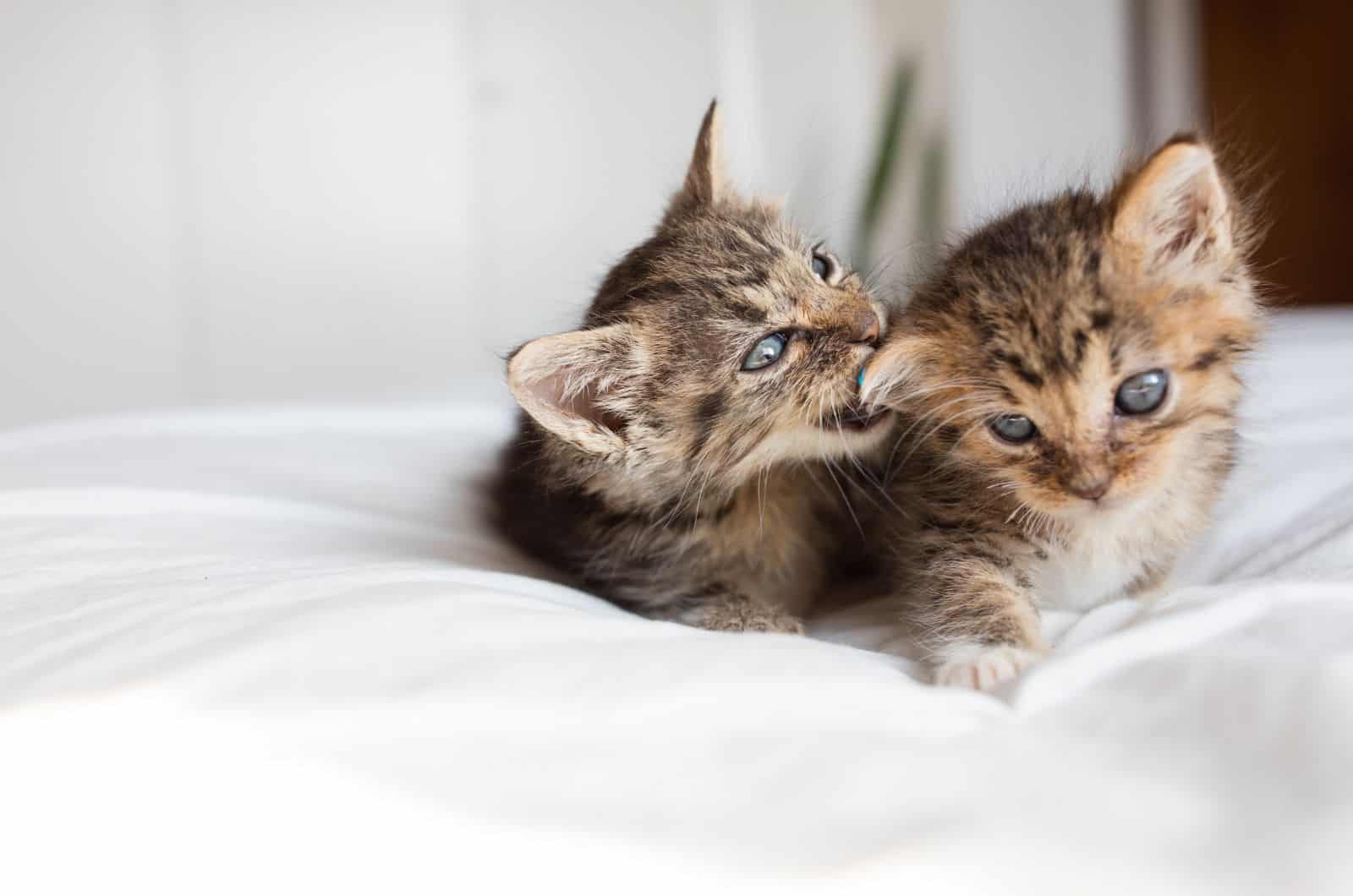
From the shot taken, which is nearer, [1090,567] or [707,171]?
[1090,567]

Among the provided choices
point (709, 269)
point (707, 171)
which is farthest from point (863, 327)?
point (707, 171)

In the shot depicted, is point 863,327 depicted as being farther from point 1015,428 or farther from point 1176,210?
point 1176,210

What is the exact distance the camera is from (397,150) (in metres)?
5.34

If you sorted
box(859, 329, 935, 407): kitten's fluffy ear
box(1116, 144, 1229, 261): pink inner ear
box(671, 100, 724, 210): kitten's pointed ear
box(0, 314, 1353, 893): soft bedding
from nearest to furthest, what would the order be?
box(0, 314, 1353, 893): soft bedding → box(1116, 144, 1229, 261): pink inner ear → box(859, 329, 935, 407): kitten's fluffy ear → box(671, 100, 724, 210): kitten's pointed ear

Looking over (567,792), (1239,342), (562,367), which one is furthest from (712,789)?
(1239,342)

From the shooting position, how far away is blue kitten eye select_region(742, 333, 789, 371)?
162 centimetres

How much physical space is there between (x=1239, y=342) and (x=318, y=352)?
468 centimetres

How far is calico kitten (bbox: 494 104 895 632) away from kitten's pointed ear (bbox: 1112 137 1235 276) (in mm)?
416

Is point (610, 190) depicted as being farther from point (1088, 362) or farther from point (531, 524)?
point (1088, 362)

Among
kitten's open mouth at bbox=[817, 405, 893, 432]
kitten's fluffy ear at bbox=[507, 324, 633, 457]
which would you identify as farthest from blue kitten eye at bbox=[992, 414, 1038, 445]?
kitten's fluffy ear at bbox=[507, 324, 633, 457]

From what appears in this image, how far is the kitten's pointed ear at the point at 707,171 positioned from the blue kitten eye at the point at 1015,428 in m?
0.77

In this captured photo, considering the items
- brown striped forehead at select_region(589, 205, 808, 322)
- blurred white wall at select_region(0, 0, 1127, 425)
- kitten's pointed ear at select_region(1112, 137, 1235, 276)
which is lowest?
blurred white wall at select_region(0, 0, 1127, 425)

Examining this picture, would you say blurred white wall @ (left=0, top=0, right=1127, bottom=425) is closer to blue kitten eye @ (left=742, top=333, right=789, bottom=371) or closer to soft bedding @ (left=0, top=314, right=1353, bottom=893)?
blue kitten eye @ (left=742, top=333, right=789, bottom=371)

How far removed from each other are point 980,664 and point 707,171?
1.15 m
